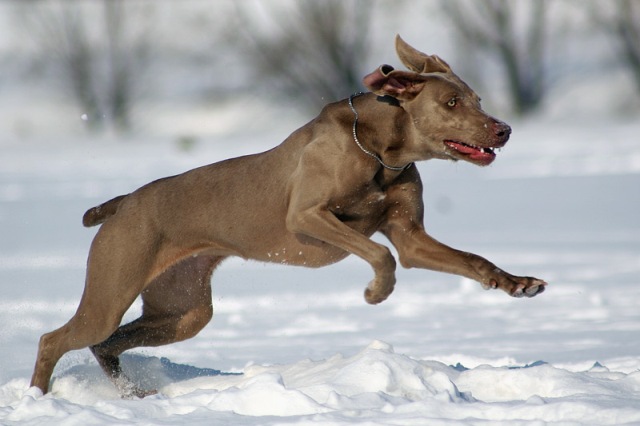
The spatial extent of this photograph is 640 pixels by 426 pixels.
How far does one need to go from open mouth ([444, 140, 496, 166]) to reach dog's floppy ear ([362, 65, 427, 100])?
34 centimetres

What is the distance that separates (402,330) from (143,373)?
1910 mm

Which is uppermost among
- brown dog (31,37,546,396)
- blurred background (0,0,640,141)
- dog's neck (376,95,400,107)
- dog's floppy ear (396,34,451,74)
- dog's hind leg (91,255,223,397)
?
blurred background (0,0,640,141)

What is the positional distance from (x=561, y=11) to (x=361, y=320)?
2604cm

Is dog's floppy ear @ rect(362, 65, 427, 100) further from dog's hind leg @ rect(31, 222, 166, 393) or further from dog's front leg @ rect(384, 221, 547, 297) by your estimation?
dog's hind leg @ rect(31, 222, 166, 393)

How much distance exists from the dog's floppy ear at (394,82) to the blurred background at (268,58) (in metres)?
22.1

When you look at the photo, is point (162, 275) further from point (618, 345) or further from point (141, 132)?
point (141, 132)

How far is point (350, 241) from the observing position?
5.61 metres

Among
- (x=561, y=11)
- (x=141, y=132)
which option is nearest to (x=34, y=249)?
(x=141, y=132)

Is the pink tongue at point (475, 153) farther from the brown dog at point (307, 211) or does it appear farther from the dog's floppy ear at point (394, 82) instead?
the dog's floppy ear at point (394, 82)

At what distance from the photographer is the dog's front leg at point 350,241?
18.4ft

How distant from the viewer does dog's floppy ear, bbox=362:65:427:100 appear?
18.3 ft

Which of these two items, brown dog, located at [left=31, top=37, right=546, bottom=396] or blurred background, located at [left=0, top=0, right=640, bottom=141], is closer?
brown dog, located at [left=31, top=37, right=546, bottom=396]

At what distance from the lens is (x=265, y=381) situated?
487 centimetres

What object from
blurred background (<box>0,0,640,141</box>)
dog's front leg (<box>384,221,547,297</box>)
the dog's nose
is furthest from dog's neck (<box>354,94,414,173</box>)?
blurred background (<box>0,0,640,141</box>)
